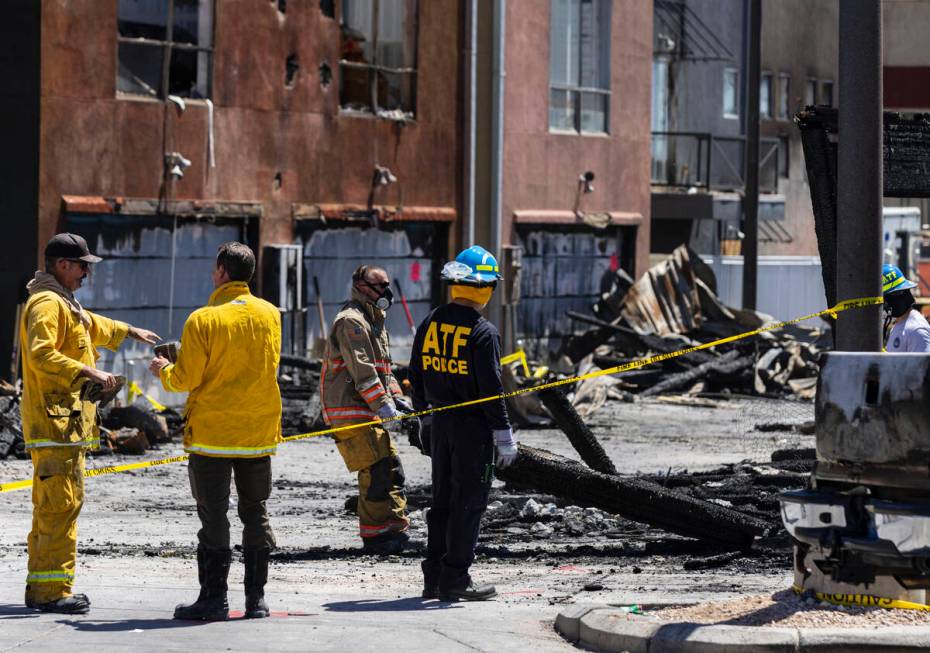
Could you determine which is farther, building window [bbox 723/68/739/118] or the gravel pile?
building window [bbox 723/68/739/118]

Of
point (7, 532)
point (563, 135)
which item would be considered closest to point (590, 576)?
point (7, 532)

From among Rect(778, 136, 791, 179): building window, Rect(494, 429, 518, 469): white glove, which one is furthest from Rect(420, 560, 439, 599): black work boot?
Rect(778, 136, 791, 179): building window

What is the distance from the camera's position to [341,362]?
11656 mm

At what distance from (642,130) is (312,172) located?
9.26m

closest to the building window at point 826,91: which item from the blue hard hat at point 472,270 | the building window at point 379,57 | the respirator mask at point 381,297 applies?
the building window at point 379,57

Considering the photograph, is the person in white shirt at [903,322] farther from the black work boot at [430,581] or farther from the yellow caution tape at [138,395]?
the yellow caution tape at [138,395]

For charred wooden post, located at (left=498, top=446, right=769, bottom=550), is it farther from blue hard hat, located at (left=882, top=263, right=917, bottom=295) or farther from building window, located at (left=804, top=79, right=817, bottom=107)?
building window, located at (left=804, top=79, right=817, bottom=107)

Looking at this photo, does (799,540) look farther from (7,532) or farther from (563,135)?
(563,135)

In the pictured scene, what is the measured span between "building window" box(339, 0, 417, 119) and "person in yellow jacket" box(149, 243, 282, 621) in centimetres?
1648

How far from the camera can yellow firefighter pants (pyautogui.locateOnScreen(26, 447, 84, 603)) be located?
8.84 meters

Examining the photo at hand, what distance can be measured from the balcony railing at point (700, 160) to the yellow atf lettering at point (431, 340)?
2648cm

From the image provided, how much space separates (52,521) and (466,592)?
2.13 metres

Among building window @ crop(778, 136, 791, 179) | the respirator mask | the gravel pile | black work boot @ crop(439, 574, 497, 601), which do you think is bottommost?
black work boot @ crop(439, 574, 497, 601)

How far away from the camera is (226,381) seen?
8836 millimetres
